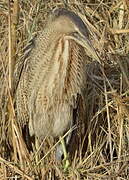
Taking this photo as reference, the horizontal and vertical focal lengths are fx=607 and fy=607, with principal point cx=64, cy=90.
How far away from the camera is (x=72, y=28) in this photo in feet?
6.34

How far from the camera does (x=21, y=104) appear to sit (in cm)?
224

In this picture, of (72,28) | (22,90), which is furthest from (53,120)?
(72,28)

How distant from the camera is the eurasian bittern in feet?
6.54

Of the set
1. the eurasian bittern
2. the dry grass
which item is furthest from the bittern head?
the dry grass

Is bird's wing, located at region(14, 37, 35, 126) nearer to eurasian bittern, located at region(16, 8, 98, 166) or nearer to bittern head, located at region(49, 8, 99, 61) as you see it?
eurasian bittern, located at region(16, 8, 98, 166)

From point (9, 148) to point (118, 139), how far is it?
17.5 inches

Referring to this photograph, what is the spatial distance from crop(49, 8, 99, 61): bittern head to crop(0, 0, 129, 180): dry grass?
216mm

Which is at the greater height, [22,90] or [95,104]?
[22,90]

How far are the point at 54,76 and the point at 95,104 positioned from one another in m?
0.47

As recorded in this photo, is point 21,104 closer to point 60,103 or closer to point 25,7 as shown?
point 60,103

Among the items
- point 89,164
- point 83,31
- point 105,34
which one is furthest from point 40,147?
point 105,34

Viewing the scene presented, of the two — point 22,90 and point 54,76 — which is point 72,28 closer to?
point 54,76

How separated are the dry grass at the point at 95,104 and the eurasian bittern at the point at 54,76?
0.24 feet

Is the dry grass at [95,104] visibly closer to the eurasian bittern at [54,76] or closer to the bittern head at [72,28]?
the eurasian bittern at [54,76]
